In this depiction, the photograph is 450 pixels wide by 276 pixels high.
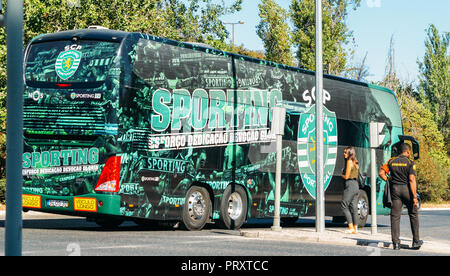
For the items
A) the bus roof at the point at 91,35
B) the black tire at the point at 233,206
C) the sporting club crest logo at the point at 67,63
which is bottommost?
the black tire at the point at 233,206

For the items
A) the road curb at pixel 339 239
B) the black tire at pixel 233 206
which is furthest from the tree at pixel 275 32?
the road curb at pixel 339 239

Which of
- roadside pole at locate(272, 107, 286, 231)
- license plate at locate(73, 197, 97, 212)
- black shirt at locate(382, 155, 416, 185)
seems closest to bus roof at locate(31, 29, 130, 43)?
license plate at locate(73, 197, 97, 212)

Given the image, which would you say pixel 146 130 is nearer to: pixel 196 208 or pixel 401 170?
pixel 196 208

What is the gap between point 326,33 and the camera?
4334 cm

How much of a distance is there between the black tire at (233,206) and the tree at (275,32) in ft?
98.1

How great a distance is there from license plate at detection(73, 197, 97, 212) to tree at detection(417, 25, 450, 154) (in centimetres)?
5373

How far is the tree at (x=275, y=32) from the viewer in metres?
46.4

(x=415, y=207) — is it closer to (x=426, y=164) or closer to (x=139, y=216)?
(x=139, y=216)

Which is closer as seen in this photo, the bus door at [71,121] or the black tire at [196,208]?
the bus door at [71,121]

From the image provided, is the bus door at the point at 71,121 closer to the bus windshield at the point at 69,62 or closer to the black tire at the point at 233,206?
the bus windshield at the point at 69,62

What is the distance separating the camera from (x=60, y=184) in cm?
1416
